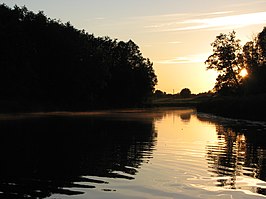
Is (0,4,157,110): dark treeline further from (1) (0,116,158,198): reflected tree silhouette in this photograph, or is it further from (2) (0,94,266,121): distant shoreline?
(1) (0,116,158,198): reflected tree silhouette

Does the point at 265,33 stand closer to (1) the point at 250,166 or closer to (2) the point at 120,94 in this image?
(2) the point at 120,94

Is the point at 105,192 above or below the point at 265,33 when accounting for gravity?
below

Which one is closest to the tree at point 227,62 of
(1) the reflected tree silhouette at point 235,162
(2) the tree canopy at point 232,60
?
(2) the tree canopy at point 232,60

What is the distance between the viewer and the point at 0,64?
8619 cm

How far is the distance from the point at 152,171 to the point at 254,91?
259ft

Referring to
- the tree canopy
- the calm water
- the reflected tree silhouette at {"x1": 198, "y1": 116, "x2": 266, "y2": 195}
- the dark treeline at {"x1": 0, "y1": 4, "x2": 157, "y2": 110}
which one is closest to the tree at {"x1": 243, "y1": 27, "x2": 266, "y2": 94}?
the tree canopy

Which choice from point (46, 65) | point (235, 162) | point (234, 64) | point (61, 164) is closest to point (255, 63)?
point (234, 64)

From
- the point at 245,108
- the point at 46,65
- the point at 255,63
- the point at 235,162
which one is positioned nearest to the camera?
the point at 235,162

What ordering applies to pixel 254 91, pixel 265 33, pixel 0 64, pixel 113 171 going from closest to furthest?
pixel 113 171 < pixel 0 64 < pixel 254 91 < pixel 265 33

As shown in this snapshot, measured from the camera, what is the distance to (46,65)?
102m

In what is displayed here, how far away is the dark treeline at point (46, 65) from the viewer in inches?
3452

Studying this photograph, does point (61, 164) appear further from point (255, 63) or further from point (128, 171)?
point (255, 63)

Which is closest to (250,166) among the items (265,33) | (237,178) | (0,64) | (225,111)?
(237,178)

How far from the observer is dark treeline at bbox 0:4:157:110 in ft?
288
